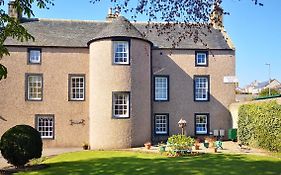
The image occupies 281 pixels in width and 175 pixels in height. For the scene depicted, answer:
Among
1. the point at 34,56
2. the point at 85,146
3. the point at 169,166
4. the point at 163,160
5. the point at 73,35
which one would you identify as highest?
the point at 73,35

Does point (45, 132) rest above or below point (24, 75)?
below

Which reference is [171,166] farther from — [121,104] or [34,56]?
[34,56]

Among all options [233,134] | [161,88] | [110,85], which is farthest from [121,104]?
[233,134]

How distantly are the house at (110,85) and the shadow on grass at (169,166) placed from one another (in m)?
6.84

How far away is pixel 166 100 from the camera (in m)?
28.0

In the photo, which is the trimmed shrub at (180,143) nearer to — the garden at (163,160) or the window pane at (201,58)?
the garden at (163,160)

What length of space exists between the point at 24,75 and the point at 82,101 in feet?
15.9

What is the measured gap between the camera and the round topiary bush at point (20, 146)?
52.4ft

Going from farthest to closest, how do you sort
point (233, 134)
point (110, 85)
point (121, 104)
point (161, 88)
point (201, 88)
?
point (201, 88), point (161, 88), point (233, 134), point (121, 104), point (110, 85)

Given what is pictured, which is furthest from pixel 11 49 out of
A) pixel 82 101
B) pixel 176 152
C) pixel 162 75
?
pixel 176 152

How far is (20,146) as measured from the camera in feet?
52.3

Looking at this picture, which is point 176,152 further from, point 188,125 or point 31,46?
point 31,46

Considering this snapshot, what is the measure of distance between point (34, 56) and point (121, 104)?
822 cm

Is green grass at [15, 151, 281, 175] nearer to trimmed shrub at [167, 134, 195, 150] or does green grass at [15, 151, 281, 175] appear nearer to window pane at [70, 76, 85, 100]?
trimmed shrub at [167, 134, 195, 150]
